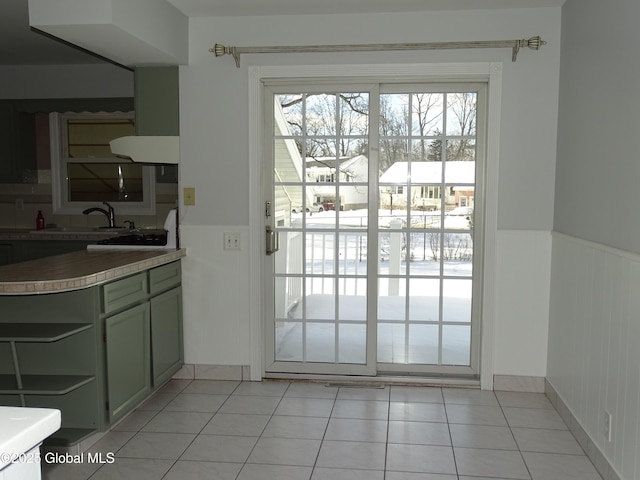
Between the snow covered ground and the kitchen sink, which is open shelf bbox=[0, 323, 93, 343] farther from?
the kitchen sink

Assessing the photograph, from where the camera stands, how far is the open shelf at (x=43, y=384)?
2902 millimetres

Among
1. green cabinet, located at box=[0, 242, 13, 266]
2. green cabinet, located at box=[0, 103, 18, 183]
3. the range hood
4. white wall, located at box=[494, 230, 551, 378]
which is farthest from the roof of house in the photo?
green cabinet, located at box=[0, 103, 18, 183]

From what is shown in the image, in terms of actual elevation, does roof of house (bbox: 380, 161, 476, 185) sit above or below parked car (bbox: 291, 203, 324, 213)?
above

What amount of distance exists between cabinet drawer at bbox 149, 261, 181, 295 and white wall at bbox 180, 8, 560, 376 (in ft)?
0.47

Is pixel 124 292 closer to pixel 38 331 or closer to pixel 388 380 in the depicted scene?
pixel 38 331

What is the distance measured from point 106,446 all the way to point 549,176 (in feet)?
10.1

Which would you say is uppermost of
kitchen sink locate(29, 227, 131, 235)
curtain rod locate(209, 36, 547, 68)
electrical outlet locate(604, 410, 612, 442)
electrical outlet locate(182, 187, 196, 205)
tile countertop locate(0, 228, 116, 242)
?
curtain rod locate(209, 36, 547, 68)

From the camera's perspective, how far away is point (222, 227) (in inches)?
167

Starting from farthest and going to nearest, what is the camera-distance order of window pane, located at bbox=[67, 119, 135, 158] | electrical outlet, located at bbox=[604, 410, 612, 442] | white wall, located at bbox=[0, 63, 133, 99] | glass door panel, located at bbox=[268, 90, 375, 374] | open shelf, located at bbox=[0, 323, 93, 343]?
window pane, located at bbox=[67, 119, 135, 158], white wall, located at bbox=[0, 63, 133, 99], glass door panel, located at bbox=[268, 90, 375, 374], open shelf, located at bbox=[0, 323, 93, 343], electrical outlet, located at bbox=[604, 410, 612, 442]

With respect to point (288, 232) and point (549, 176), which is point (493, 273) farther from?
point (288, 232)

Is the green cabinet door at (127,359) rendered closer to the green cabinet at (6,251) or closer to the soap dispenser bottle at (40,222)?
the green cabinet at (6,251)

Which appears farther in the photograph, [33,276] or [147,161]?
[147,161]

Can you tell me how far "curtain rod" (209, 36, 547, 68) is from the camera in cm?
382

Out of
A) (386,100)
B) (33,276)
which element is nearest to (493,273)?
(386,100)
